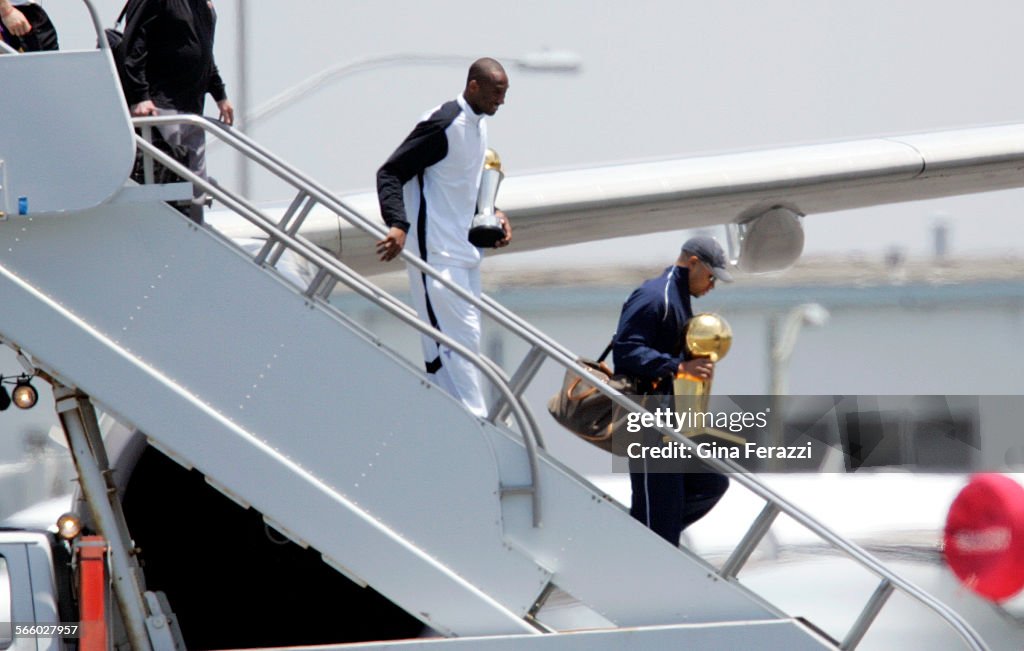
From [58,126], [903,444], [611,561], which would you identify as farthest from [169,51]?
[903,444]

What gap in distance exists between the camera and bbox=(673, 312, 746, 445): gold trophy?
22.2 ft

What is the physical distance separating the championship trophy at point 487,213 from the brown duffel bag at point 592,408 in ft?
2.22

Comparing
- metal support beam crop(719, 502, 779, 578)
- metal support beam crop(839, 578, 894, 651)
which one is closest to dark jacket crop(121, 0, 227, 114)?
metal support beam crop(719, 502, 779, 578)

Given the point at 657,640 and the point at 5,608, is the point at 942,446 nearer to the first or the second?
the point at 657,640

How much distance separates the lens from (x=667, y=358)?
6.70m

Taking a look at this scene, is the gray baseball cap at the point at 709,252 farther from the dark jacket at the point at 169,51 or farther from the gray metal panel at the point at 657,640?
the dark jacket at the point at 169,51

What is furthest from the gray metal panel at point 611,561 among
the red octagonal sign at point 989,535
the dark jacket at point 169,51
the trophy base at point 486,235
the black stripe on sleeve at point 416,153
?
the dark jacket at point 169,51

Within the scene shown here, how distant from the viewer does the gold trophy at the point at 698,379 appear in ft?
22.2

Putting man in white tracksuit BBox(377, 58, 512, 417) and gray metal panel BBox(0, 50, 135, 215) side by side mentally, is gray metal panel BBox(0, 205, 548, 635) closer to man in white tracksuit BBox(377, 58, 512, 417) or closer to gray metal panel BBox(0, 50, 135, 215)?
gray metal panel BBox(0, 50, 135, 215)

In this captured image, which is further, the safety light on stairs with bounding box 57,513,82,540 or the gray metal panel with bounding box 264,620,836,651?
the safety light on stairs with bounding box 57,513,82,540

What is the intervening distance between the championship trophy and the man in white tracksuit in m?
0.05

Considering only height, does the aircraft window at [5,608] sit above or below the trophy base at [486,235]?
below

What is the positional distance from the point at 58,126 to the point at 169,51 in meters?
1.39

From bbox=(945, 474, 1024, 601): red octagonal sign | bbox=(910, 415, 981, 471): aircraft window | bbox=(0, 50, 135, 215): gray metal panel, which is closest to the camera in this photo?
bbox=(0, 50, 135, 215): gray metal panel
